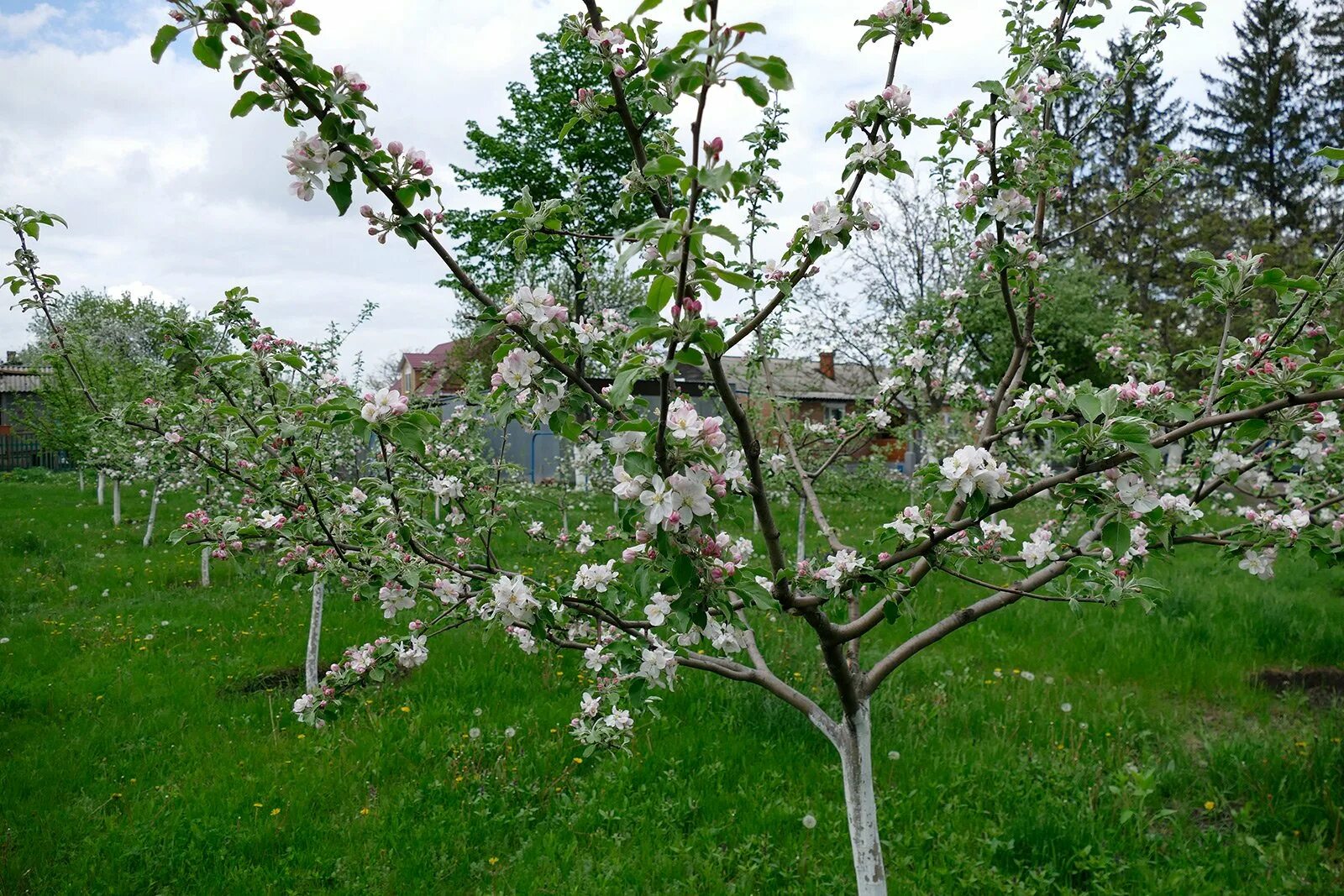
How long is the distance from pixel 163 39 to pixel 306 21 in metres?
0.22

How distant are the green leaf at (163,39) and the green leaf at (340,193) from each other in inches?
11.7

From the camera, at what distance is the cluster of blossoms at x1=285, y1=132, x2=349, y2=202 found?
134 centimetres

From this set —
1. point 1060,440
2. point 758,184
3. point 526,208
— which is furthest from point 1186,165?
point 526,208

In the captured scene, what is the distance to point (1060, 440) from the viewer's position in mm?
1431

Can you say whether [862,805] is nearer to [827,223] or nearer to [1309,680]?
[827,223]

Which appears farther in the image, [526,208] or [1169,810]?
[1169,810]

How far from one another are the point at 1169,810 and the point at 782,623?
2.95 metres

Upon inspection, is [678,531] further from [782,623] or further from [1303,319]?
[782,623]

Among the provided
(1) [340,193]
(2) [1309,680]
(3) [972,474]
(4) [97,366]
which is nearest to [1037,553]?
(3) [972,474]

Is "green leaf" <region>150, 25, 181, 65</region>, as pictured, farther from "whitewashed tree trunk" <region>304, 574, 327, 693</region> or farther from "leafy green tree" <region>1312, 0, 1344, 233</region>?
"leafy green tree" <region>1312, 0, 1344, 233</region>

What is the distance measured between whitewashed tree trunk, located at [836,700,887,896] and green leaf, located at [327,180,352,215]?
1.75m

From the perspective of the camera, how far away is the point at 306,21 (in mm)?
1252

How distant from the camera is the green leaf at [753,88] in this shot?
104 cm

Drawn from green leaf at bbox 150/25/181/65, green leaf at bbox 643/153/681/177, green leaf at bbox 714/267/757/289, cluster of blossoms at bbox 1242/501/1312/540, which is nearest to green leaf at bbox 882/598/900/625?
green leaf at bbox 714/267/757/289
